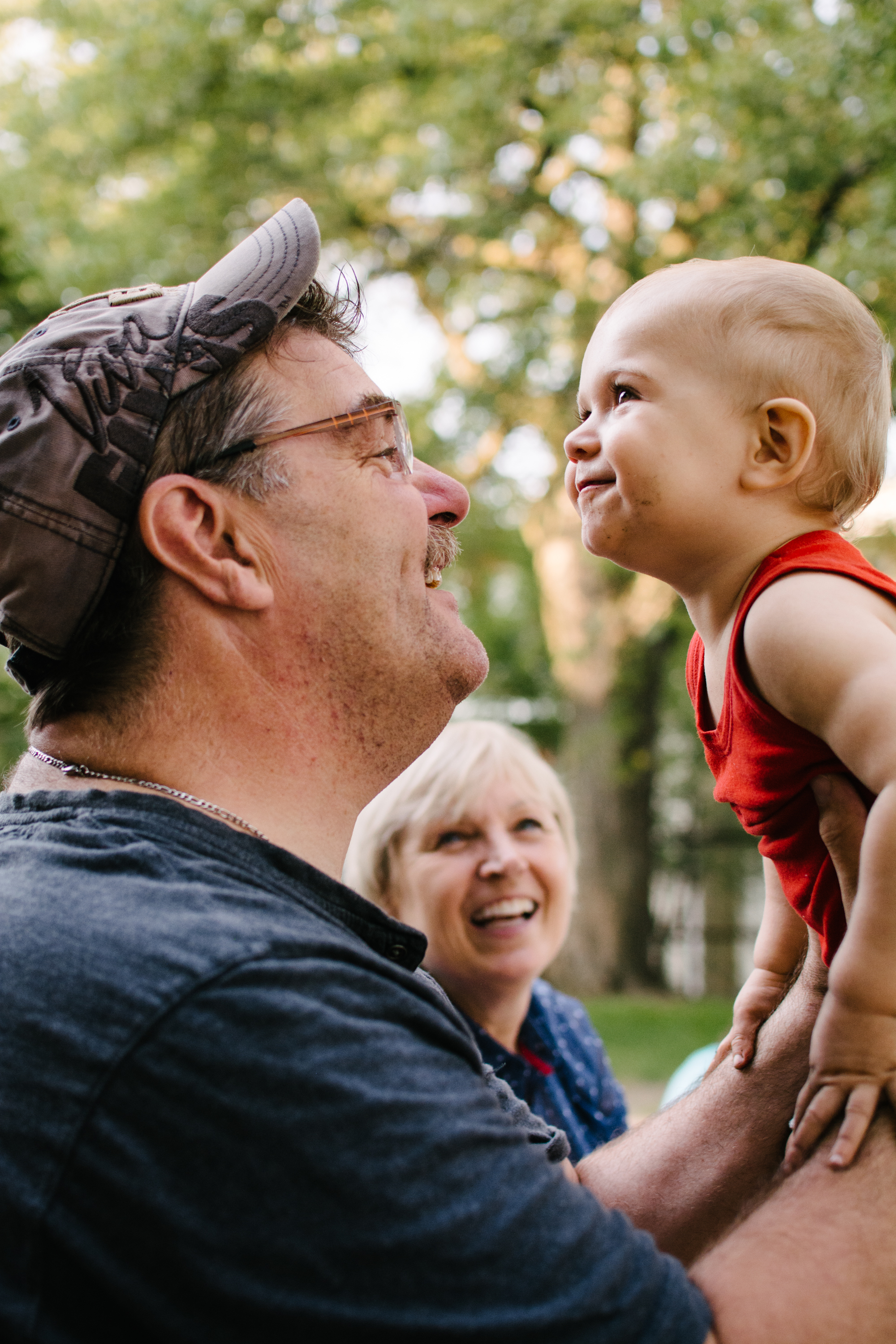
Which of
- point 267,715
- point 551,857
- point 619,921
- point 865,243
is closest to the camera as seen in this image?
point 267,715

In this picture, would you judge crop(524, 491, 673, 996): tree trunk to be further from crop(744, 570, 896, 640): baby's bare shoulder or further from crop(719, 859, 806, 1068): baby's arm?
crop(744, 570, 896, 640): baby's bare shoulder

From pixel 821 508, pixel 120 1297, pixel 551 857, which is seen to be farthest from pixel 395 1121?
pixel 551 857

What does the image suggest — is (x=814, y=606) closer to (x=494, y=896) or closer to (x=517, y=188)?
(x=494, y=896)

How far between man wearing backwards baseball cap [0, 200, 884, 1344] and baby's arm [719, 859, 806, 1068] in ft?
0.32

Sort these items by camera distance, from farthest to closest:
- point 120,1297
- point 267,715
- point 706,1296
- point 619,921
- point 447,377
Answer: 1. point 619,921
2. point 447,377
3. point 267,715
4. point 706,1296
5. point 120,1297

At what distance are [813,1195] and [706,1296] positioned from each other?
0.63 feet

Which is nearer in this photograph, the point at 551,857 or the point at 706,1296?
the point at 706,1296

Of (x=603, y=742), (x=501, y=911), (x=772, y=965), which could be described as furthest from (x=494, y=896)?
(x=603, y=742)

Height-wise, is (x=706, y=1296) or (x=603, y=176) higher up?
(x=603, y=176)

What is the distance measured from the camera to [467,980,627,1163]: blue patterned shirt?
2773 mm

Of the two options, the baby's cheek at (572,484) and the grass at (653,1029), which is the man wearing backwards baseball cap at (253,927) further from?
the grass at (653,1029)

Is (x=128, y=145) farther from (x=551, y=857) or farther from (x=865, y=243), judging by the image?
(x=551, y=857)

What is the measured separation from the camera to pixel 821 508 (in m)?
1.68

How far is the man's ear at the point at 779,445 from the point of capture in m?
1.62
